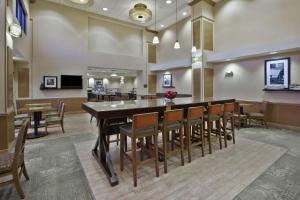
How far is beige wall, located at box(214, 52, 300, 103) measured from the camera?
5008 mm

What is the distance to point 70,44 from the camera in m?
7.70

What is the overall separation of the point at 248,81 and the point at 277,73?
94 cm

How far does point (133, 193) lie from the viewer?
2.02m

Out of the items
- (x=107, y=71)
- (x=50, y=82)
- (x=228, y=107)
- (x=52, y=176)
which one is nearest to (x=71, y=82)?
(x=50, y=82)

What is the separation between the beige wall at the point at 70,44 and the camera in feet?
23.0

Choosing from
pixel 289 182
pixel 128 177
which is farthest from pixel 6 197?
pixel 289 182

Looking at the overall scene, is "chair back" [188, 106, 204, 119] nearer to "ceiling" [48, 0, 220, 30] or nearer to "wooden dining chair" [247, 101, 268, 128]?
"wooden dining chair" [247, 101, 268, 128]

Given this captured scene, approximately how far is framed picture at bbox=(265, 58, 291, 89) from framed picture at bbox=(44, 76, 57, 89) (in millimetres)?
8484

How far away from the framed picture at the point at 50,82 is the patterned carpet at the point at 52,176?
13.8 ft

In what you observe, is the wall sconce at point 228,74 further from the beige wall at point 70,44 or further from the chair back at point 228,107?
the beige wall at point 70,44

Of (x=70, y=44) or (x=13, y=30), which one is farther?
(x=70, y=44)

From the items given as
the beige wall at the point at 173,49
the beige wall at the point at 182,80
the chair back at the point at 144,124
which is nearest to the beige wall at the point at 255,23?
the beige wall at the point at 173,49

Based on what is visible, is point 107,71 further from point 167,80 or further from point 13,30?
point 13,30

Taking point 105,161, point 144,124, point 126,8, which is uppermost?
point 126,8
